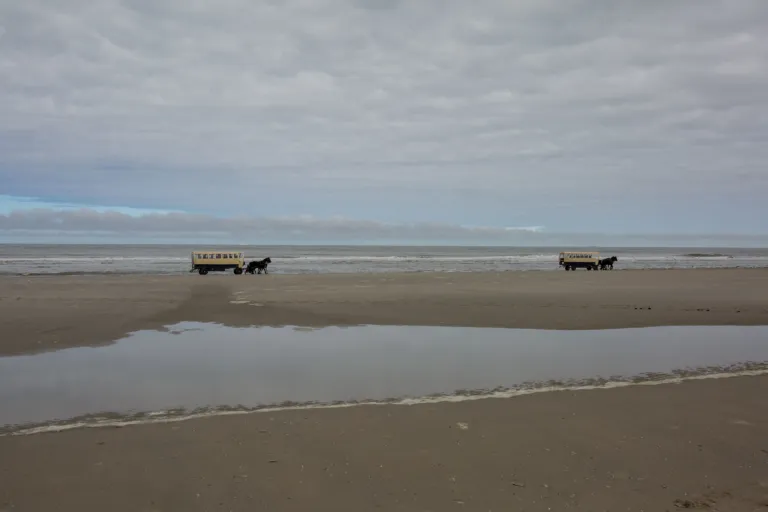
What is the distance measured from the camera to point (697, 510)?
497 cm

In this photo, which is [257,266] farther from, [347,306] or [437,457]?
[437,457]

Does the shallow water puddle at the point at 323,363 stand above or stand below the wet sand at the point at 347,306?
below

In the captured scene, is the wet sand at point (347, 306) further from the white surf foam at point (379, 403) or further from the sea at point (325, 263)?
the sea at point (325, 263)

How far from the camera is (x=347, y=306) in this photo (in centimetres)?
2295

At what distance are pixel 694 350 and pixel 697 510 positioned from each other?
9929 millimetres

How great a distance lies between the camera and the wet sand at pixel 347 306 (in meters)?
17.8

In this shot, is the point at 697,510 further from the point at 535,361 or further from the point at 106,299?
the point at 106,299

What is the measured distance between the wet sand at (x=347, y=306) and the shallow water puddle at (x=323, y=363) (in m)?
1.78

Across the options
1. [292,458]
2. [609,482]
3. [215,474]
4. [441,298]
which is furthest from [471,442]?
[441,298]

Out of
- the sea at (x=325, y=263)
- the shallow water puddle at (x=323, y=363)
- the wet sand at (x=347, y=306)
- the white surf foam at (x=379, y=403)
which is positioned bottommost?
the shallow water puddle at (x=323, y=363)

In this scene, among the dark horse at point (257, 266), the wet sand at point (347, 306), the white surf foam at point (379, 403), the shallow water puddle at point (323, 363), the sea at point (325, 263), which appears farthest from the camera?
the sea at point (325, 263)

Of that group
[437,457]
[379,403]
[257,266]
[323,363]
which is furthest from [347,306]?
A: [257,266]

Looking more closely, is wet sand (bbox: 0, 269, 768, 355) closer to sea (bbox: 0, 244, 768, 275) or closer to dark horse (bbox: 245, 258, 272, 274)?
dark horse (bbox: 245, 258, 272, 274)

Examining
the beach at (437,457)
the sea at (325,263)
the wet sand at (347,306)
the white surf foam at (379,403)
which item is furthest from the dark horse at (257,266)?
the beach at (437,457)
